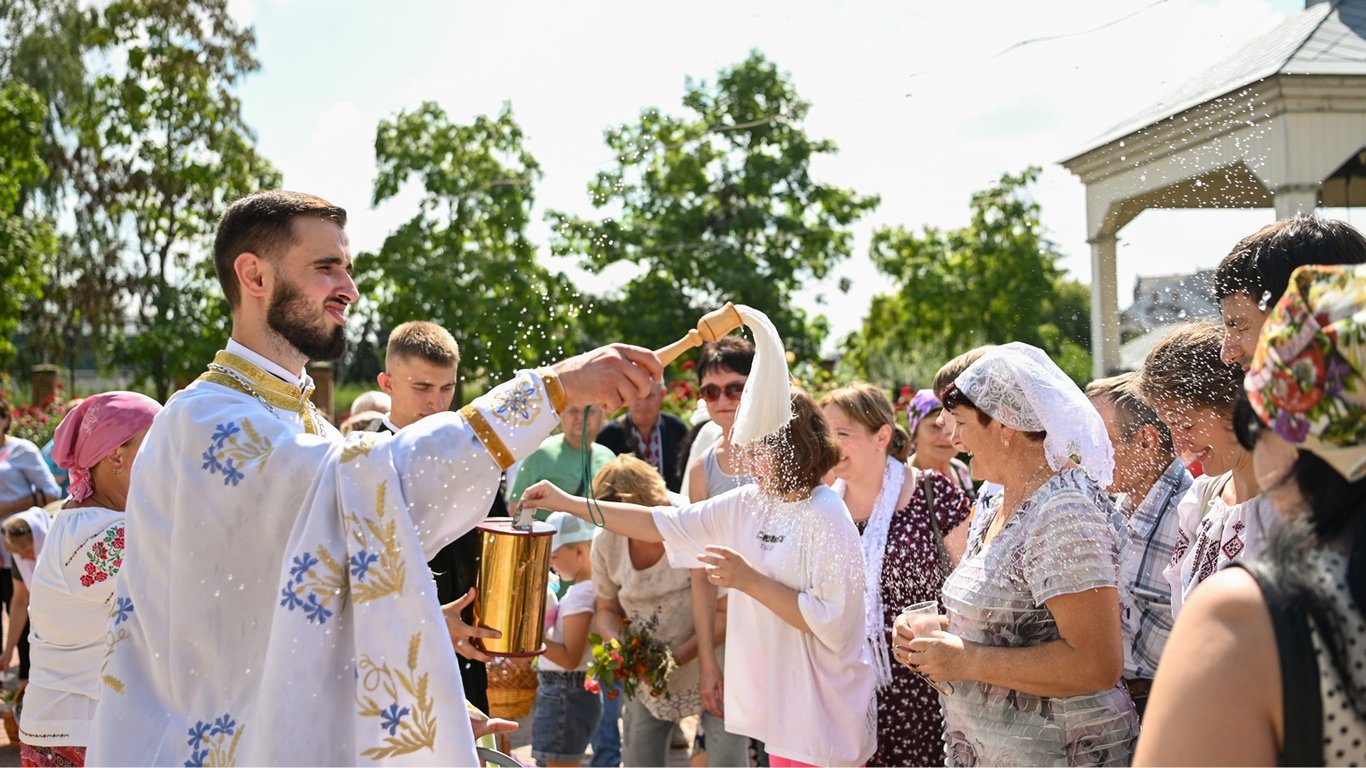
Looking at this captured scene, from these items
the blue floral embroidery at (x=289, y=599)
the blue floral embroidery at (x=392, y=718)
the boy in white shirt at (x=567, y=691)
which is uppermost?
the blue floral embroidery at (x=289, y=599)

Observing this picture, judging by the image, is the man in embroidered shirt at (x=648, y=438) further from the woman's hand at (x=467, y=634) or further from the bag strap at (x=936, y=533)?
the woman's hand at (x=467, y=634)

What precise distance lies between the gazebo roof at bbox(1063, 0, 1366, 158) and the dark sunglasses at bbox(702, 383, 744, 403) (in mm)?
2342

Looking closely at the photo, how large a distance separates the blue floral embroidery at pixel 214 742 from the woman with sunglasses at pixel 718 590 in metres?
2.63

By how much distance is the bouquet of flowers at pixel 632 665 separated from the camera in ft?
16.2

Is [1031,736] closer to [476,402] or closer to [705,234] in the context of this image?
[476,402]

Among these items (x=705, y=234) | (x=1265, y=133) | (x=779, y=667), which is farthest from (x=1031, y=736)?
(x=705, y=234)

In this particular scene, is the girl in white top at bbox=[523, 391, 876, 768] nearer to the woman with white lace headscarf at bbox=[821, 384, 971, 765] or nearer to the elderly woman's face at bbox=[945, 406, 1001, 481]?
the woman with white lace headscarf at bbox=[821, 384, 971, 765]

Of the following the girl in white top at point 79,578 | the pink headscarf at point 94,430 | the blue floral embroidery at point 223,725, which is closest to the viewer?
the blue floral embroidery at point 223,725

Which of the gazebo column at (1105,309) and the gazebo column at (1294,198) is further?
the gazebo column at (1294,198)

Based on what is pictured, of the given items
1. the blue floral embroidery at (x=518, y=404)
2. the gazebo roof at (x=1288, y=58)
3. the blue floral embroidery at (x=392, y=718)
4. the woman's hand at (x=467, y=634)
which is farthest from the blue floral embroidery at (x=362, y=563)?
the gazebo roof at (x=1288, y=58)

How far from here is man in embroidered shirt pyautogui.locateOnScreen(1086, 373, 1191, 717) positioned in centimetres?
368

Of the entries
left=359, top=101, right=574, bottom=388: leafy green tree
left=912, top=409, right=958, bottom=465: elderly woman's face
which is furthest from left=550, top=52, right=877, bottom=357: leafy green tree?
left=912, top=409, right=958, bottom=465: elderly woman's face

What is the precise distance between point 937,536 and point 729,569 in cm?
91

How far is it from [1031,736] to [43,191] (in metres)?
29.3
